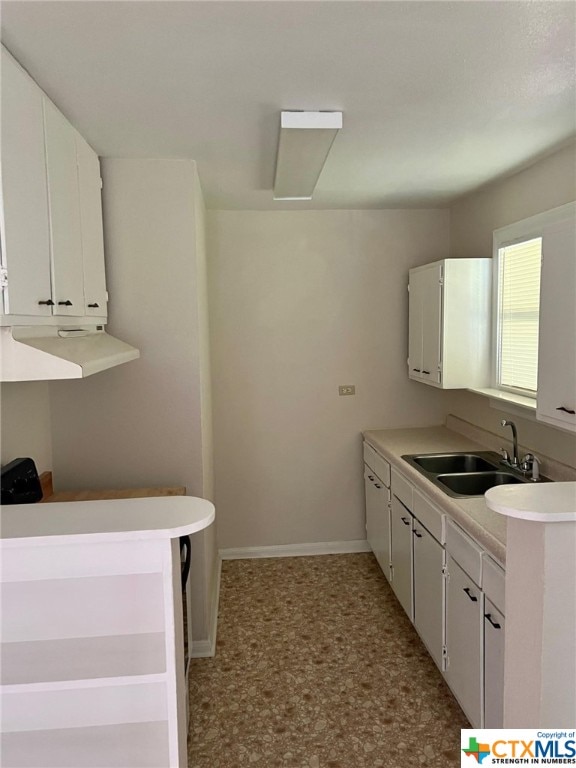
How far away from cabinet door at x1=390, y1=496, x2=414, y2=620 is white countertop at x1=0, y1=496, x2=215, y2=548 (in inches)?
76.0

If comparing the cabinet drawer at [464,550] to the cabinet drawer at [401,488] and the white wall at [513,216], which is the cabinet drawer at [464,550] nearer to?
the cabinet drawer at [401,488]

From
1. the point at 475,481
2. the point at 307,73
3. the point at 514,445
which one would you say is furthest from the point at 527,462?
the point at 307,73

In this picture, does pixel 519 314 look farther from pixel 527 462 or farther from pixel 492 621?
pixel 492 621

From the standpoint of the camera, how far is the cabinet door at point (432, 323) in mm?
3566

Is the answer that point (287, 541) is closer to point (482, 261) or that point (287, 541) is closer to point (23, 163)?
point (482, 261)

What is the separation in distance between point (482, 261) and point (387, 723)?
255cm

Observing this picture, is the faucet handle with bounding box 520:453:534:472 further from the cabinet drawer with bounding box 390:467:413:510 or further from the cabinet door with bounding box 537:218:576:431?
the cabinet door with bounding box 537:218:576:431

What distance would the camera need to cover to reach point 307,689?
2.83 m

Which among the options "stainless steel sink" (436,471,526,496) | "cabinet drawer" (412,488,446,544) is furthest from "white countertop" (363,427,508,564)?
"stainless steel sink" (436,471,526,496)

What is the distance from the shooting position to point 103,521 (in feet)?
4.83

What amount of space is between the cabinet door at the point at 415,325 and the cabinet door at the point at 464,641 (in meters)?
1.74

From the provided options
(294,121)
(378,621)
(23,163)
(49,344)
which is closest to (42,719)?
(49,344)

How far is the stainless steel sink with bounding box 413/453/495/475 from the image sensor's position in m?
3.46

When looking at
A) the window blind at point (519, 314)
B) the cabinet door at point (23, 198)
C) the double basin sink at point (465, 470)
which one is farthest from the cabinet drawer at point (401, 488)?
the cabinet door at point (23, 198)
